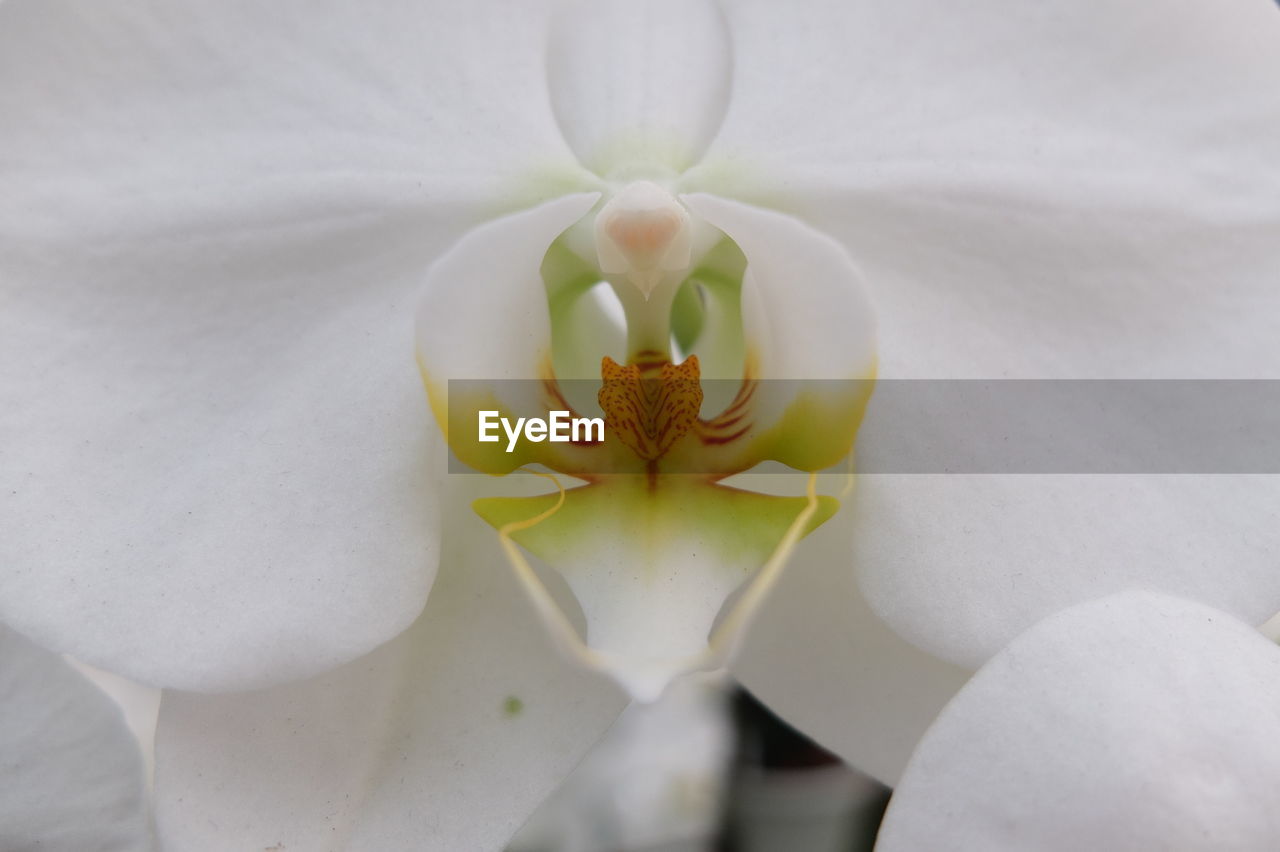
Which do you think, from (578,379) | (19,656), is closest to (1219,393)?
(578,379)

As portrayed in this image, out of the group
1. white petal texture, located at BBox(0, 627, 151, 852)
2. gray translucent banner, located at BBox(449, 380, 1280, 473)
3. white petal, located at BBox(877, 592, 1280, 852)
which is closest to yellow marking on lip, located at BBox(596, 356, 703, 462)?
gray translucent banner, located at BBox(449, 380, 1280, 473)

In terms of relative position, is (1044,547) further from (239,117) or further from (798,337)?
(239,117)

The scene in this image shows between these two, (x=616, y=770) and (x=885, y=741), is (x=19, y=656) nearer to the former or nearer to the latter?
(x=885, y=741)

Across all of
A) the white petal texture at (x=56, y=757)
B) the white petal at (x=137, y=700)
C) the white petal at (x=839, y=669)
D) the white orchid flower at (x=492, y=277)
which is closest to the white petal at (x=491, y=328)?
the white orchid flower at (x=492, y=277)

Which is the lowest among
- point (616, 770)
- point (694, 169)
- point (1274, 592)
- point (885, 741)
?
point (616, 770)

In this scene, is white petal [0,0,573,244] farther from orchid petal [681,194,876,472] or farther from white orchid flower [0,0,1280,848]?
orchid petal [681,194,876,472]

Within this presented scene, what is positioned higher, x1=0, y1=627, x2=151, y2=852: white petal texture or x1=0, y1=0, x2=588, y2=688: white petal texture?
x1=0, y1=0, x2=588, y2=688: white petal texture

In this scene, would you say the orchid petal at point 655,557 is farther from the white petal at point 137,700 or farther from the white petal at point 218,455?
the white petal at point 137,700
